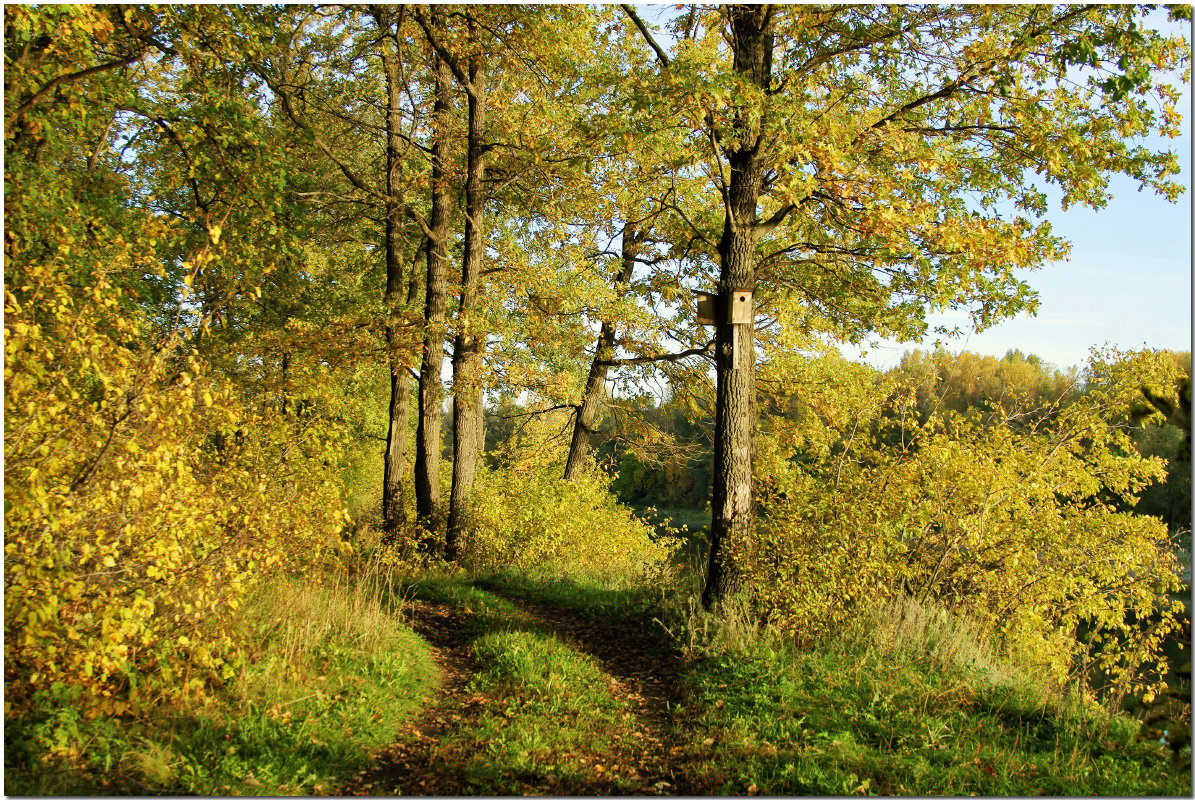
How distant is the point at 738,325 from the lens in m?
7.70

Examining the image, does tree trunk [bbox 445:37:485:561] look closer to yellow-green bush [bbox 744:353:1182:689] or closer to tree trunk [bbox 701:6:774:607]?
tree trunk [bbox 701:6:774:607]

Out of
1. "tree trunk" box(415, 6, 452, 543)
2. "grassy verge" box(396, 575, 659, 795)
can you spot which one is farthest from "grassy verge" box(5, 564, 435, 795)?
"tree trunk" box(415, 6, 452, 543)

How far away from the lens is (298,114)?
37.3 feet

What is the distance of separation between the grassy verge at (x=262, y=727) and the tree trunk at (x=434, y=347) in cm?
651

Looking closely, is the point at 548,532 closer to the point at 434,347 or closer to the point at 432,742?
the point at 434,347

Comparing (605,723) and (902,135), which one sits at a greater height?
(902,135)

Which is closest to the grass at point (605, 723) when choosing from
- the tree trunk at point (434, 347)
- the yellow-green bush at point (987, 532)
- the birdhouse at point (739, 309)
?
the yellow-green bush at point (987, 532)

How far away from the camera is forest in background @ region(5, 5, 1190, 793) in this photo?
4449 mm

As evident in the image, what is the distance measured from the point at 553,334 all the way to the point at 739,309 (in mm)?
5606

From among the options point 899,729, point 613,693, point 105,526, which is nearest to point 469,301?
point 613,693

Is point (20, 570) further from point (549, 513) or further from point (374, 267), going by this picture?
point (374, 267)

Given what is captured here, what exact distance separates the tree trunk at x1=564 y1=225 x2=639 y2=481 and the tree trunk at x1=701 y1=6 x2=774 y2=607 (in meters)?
6.29

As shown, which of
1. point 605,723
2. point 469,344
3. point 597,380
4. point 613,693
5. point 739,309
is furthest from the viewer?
point 597,380

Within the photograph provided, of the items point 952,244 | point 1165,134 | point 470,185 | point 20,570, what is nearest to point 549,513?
point 470,185
